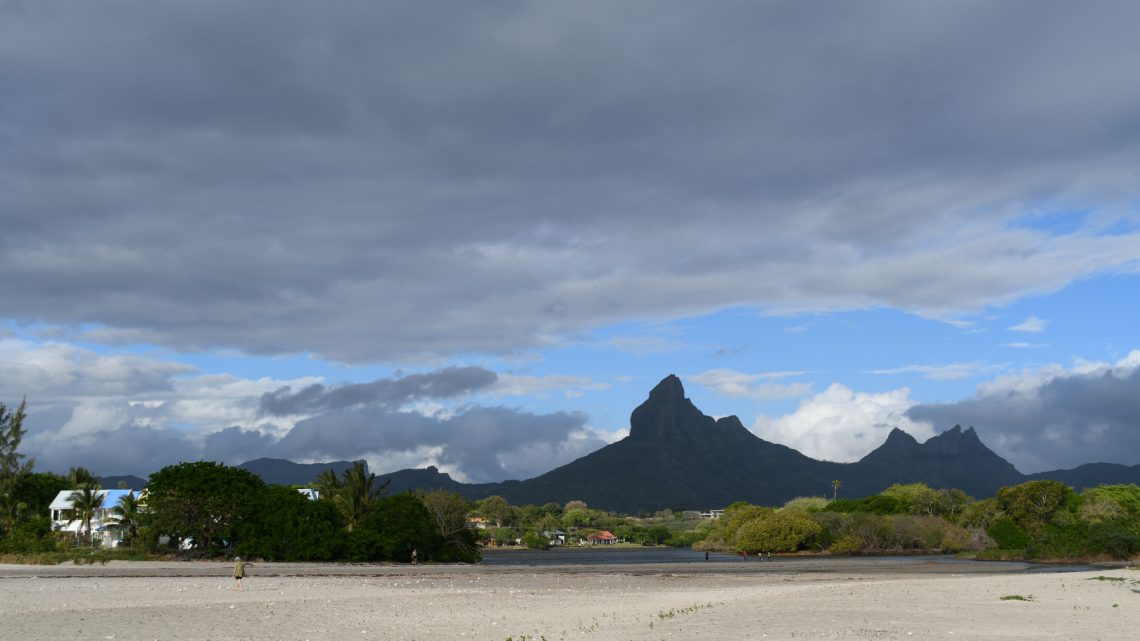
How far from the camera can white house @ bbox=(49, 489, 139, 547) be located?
353ft

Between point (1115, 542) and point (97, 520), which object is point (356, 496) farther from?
point (1115, 542)

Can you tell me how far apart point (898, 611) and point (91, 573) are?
5506 cm

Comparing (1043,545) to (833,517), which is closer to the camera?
(1043,545)

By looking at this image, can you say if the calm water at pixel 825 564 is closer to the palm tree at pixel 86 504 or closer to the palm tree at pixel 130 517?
the palm tree at pixel 130 517

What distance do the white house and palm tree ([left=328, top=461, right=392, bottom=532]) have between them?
27.2 m

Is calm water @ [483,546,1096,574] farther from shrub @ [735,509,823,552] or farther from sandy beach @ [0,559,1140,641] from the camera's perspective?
sandy beach @ [0,559,1140,641]

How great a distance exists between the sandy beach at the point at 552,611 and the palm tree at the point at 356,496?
130 feet

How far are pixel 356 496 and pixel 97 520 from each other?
45733 millimetres

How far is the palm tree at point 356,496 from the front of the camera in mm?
91875

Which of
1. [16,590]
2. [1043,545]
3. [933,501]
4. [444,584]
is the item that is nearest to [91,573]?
[16,590]

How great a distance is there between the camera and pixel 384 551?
89.1 metres

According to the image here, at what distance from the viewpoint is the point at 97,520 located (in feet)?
379

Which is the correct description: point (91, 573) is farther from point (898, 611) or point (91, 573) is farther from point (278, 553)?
point (898, 611)

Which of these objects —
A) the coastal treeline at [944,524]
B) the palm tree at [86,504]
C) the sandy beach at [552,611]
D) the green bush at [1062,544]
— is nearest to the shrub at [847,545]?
the coastal treeline at [944,524]
